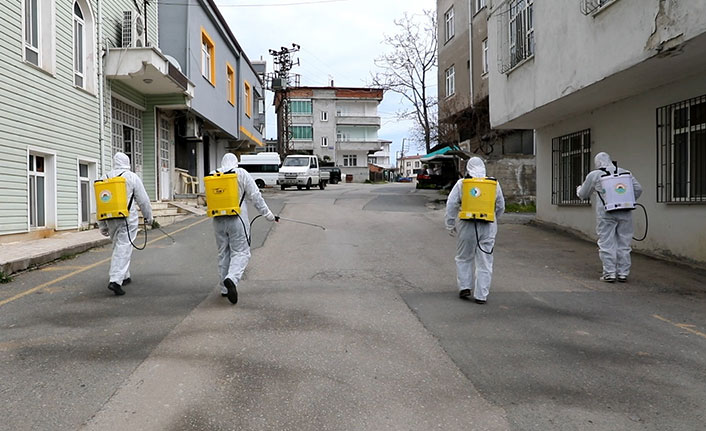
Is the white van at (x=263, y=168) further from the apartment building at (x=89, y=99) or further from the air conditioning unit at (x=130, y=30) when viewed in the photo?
the air conditioning unit at (x=130, y=30)

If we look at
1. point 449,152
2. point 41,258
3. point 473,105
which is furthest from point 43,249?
point 473,105

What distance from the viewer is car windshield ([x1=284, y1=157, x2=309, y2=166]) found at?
1271 inches

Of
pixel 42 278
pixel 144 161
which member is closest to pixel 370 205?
pixel 144 161

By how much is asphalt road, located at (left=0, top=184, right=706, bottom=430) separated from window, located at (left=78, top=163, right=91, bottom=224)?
5.46m

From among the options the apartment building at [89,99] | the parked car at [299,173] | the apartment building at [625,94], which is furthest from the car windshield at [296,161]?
the apartment building at [625,94]

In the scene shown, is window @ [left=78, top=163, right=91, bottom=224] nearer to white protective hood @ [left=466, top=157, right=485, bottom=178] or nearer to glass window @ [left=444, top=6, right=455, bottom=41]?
white protective hood @ [left=466, top=157, right=485, bottom=178]

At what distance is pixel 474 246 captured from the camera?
6.64 m

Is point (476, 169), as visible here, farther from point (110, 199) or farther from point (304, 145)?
point (304, 145)

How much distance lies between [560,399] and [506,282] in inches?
164

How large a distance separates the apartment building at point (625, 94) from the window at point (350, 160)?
166 ft

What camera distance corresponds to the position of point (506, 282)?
7.74 m

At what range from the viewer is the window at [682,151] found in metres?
8.84

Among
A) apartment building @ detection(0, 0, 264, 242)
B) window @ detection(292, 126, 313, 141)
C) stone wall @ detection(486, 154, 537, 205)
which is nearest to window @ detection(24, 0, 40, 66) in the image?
apartment building @ detection(0, 0, 264, 242)

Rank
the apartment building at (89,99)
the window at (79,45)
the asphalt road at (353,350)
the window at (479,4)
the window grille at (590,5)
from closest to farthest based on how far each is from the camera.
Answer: the asphalt road at (353,350) < the window grille at (590,5) < the apartment building at (89,99) < the window at (79,45) < the window at (479,4)
